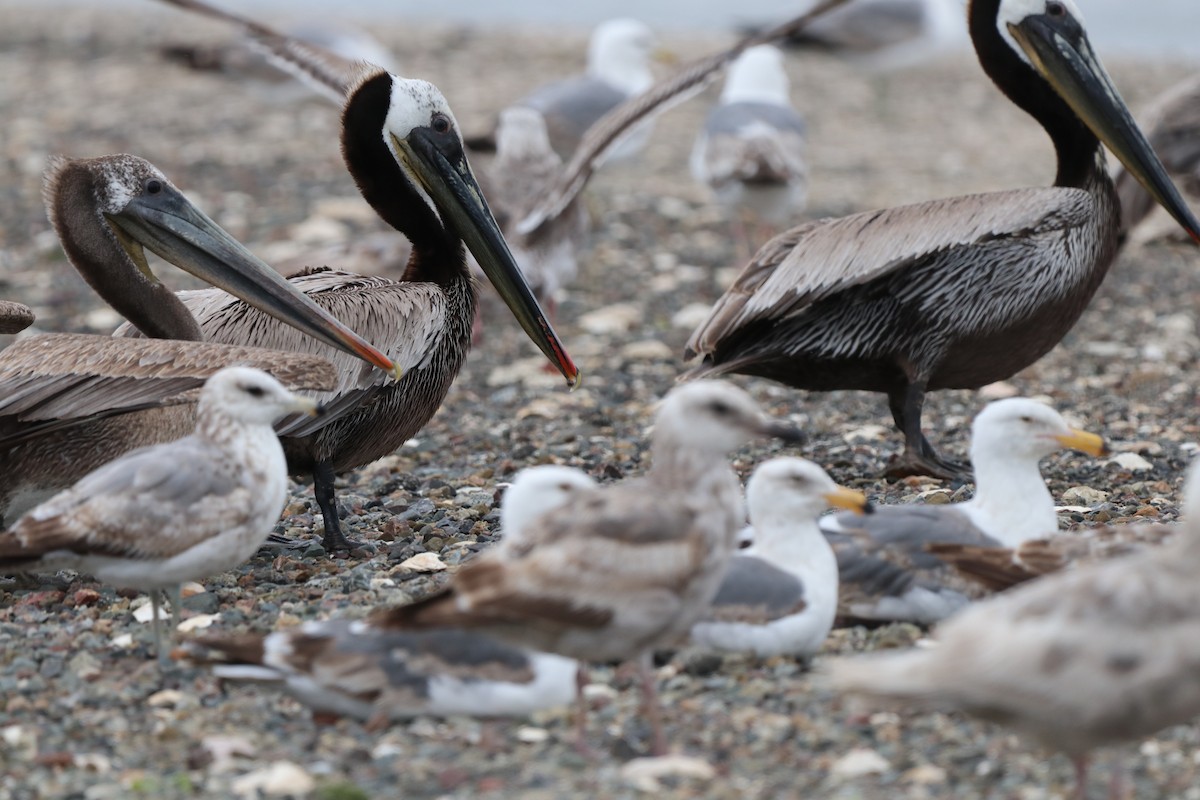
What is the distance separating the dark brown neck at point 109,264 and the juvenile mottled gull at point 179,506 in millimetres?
1556

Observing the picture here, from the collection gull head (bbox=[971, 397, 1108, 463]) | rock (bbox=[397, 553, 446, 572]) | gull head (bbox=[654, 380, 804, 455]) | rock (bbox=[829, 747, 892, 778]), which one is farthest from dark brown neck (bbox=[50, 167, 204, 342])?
rock (bbox=[829, 747, 892, 778])

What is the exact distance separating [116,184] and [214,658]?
2.82m

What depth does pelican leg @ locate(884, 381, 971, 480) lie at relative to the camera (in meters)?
7.57

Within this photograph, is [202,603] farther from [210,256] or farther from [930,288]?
[930,288]

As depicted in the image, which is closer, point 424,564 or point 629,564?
point 629,564

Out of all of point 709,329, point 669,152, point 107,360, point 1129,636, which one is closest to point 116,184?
point 107,360

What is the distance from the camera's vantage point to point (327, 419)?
668 centimetres

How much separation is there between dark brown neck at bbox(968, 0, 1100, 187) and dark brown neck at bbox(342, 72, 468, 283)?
2.83 meters

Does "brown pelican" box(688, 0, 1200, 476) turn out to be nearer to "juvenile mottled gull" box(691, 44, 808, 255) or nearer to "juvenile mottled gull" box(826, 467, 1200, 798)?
"juvenile mottled gull" box(826, 467, 1200, 798)

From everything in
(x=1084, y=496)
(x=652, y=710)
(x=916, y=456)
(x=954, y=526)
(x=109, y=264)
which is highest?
(x=109, y=264)

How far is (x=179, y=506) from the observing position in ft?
17.0

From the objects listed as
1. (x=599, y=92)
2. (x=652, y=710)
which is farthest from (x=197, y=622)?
(x=599, y=92)

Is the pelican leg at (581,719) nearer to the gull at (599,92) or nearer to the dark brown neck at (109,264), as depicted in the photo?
the dark brown neck at (109,264)

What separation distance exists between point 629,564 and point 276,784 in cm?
113
